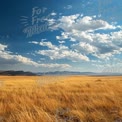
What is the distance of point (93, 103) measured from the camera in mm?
8992

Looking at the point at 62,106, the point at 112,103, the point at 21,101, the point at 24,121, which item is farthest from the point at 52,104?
the point at 24,121

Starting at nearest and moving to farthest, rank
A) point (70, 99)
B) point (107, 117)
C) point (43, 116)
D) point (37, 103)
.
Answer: point (43, 116) → point (107, 117) → point (37, 103) → point (70, 99)

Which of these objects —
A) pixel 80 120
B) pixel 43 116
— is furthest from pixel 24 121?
pixel 80 120

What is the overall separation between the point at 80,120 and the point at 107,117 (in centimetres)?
90

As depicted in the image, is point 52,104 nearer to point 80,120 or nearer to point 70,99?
point 70,99

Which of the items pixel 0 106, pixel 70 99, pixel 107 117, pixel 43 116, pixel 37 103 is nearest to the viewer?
pixel 43 116

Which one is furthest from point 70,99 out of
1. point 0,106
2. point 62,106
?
point 0,106

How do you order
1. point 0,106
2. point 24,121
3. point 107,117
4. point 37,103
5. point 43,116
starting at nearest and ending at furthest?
point 24,121 < point 43,116 < point 107,117 < point 0,106 < point 37,103

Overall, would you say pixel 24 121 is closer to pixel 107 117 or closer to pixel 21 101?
pixel 107 117

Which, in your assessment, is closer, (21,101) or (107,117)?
(107,117)

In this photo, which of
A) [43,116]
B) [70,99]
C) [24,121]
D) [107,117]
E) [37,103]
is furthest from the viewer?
[70,99]

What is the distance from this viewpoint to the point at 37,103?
9.41 meters

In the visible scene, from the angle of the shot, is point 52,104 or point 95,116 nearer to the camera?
point 95,116

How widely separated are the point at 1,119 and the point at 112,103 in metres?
4.19
